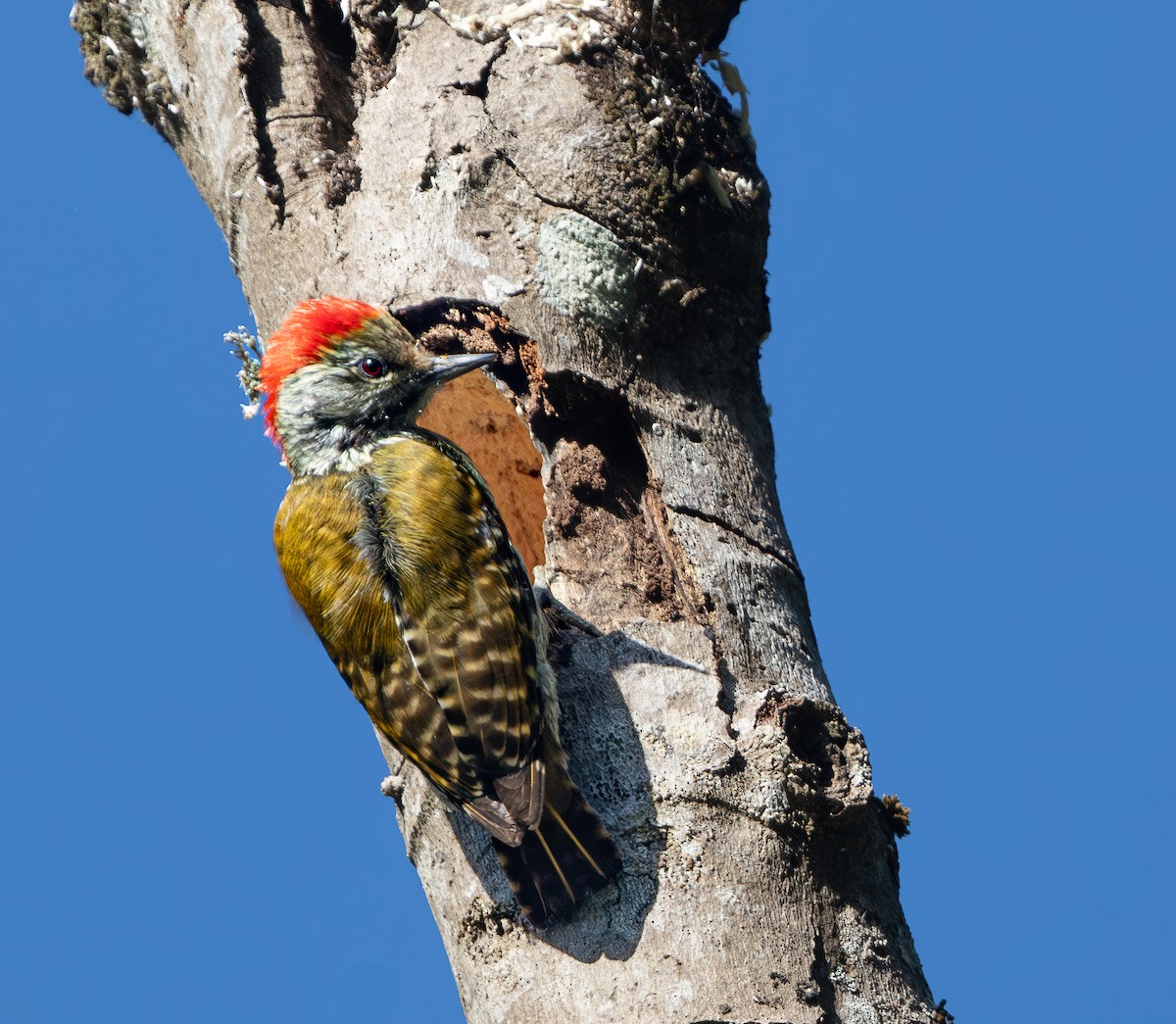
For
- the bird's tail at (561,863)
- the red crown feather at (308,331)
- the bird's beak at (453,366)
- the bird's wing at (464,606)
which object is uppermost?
the red crown feather at (308,331)

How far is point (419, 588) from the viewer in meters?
3.81

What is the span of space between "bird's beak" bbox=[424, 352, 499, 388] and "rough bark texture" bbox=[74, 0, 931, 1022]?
0.33 ft

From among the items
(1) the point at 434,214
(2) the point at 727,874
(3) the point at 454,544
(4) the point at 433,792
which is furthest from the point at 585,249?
(2) the point at 727,874

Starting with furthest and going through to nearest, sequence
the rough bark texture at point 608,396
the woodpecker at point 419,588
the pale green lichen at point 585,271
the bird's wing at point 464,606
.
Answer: the pale green lichen at point 585,271, the bird's wing at point 464,606, the woodpecker at point 419,588, the rough bark texture at point 608,396

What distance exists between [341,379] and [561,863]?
1752mm

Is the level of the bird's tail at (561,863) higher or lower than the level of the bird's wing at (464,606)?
lower

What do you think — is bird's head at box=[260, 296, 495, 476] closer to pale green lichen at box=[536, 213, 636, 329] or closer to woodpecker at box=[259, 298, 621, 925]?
woodpecker at box=[259, 298, 621, 925]

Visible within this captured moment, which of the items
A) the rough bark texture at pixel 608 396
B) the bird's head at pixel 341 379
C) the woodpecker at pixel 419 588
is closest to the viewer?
the rough bark texture at pixel 608 396

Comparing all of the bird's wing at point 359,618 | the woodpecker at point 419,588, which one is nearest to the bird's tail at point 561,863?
the woodpecker at point 419,588

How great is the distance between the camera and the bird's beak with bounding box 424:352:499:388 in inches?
161

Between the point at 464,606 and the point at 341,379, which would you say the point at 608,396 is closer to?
the point at 464,606

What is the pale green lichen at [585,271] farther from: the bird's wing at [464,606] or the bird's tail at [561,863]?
the bird's tail at [561,863]

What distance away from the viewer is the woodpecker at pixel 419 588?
3367 millimetres

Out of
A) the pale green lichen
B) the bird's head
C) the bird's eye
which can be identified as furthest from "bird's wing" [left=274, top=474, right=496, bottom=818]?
the pale green lichen
